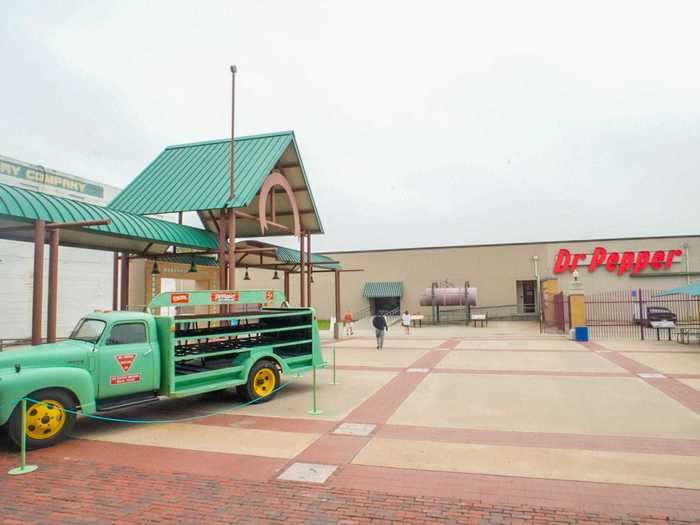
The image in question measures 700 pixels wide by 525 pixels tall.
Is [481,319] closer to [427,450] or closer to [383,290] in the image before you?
[383,290]

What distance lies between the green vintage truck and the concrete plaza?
521 mm

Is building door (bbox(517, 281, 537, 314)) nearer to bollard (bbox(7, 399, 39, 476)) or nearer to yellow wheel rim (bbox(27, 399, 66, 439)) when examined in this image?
yellow wheel rim (bbox(27, 399, 66, 439))

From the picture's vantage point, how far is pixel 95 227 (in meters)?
12.0

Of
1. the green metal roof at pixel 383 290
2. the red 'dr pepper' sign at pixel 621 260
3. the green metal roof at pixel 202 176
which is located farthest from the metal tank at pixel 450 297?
the green metal roof at pixel 202 176

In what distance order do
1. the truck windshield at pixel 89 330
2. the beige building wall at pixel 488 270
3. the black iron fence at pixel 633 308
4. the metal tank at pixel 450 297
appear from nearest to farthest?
the truck windshield at pixel 89 330 < the black iron fence at pixel 633 308 < the metal tank at pixel 450 297 < the beige building wall at pixel 488 270

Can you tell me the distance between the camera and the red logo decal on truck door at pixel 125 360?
839 cm

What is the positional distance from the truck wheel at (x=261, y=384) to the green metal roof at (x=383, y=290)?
3366 cm

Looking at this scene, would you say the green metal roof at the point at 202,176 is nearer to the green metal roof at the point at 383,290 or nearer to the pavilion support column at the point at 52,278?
the pavilion support column at the point at 52,278

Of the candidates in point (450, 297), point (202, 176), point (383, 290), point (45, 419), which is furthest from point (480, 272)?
point (45, 419)

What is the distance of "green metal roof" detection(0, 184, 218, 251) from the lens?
32.7 feet

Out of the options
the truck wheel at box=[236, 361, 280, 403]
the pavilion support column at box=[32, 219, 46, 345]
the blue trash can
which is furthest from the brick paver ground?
the blue trash can

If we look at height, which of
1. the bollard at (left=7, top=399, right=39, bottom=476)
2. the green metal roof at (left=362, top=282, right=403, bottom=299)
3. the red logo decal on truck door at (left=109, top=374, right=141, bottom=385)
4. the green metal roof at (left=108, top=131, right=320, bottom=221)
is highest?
the green metal roof at (left=108, top=131, right=320, bottom=221)

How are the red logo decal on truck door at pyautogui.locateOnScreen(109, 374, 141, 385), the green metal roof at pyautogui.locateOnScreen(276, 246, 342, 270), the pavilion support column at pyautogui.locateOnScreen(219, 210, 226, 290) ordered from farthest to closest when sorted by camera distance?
the green metal roof at pyautogui.locateOnScreen(276, 246, 342, 270)
the pavilion support column at pyautogui.locateOnScreen(219, 210, 226, 290)
the red logo decal on truck door at pyautogui.locateOnScreen(109, 374, 141, 385)

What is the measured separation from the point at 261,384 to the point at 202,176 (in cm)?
965
